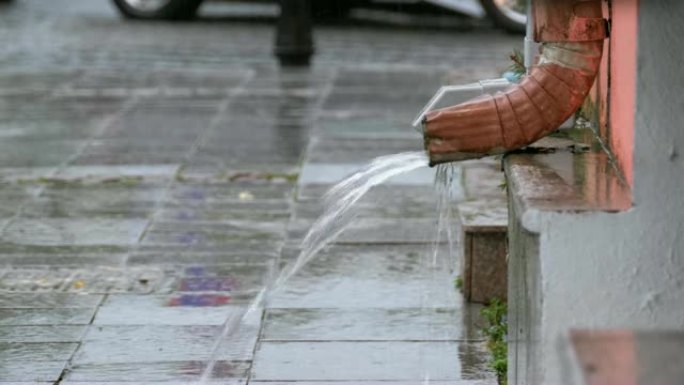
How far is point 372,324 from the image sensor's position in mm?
6688

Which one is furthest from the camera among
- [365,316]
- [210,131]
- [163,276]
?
[210,131]

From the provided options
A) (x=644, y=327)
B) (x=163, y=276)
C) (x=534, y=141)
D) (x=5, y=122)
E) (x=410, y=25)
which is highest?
(x=534, y=141)

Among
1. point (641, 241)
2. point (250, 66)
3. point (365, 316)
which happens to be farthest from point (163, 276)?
point (250, 66)

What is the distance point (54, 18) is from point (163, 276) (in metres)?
12.2

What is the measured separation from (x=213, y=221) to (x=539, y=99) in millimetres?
4404

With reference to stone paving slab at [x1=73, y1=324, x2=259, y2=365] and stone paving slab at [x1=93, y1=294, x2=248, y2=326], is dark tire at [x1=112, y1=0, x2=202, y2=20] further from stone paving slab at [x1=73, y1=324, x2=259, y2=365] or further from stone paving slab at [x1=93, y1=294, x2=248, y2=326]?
stone paving slab at [x1=73, y1=324, x2=259, y2=365]

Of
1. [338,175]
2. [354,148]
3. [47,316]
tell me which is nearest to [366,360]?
[47,316]

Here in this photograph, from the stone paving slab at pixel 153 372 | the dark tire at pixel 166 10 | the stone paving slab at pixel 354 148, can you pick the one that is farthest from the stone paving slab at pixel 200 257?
the dark tire at pixel 166 10

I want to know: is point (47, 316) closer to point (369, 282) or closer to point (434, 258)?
point (369, 282)

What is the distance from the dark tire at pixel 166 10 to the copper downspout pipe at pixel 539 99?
13.9 metres

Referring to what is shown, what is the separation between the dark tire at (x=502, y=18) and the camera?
17000mm

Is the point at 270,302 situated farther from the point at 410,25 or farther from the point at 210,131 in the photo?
the point at 410,25

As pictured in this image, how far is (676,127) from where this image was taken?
4.14 metres

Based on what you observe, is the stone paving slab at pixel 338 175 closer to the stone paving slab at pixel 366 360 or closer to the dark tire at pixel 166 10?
the stone paving slab at pixel 366 360
